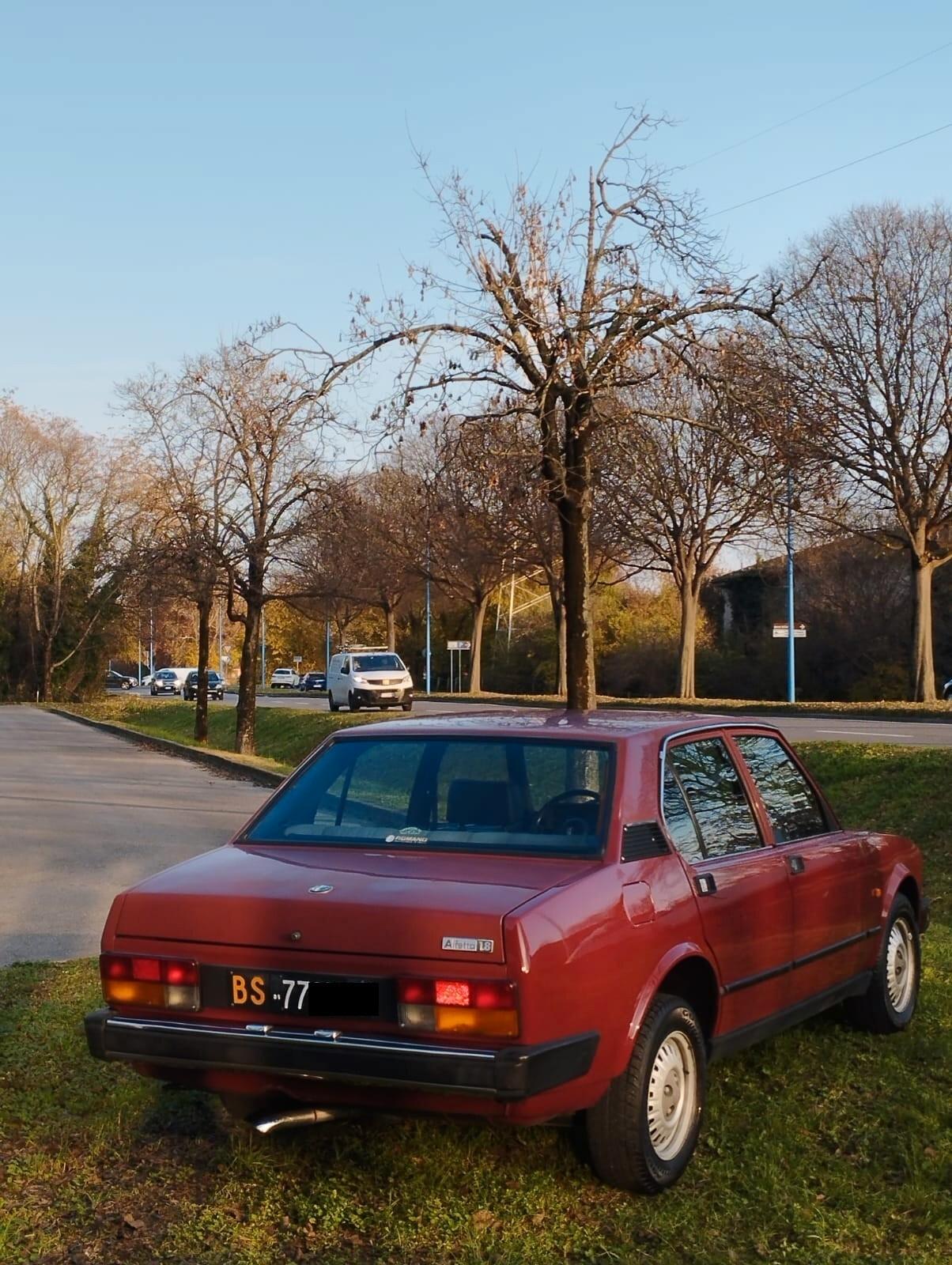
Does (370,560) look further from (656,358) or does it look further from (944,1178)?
(944,1178)

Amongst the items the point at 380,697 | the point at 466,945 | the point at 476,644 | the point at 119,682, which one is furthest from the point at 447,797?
the point at 119,682

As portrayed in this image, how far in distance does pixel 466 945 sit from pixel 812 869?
2.23m

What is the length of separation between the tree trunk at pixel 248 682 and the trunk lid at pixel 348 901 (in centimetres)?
2176

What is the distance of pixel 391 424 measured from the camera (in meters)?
11.4

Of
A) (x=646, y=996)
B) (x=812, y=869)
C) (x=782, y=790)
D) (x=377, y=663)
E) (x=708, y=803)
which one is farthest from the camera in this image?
(x=377, y=663)

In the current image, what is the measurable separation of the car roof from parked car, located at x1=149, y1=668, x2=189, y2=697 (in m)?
73.6

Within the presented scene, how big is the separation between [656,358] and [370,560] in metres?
14.7

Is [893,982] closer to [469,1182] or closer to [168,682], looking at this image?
[469,1182]

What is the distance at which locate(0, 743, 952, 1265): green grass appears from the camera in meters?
4.36

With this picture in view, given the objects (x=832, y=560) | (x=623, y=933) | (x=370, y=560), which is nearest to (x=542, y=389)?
(x=623, y=933)

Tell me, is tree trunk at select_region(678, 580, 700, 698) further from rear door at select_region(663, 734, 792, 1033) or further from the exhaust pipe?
the exhaust pipe

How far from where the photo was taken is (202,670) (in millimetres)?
30656

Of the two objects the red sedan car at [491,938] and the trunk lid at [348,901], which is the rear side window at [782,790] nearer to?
the red sedan car at [491,938]

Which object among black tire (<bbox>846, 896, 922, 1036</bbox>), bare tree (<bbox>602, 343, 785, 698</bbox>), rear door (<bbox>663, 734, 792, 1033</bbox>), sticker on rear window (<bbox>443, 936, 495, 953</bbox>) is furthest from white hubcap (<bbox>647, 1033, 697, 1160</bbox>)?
bare tree (<bbox>602, 343, 785, 698</bbox>)
